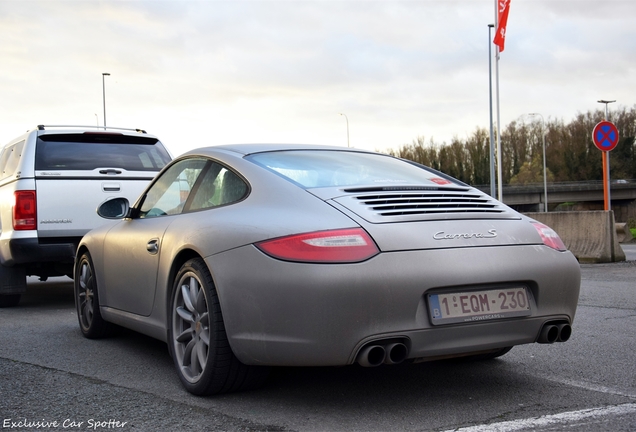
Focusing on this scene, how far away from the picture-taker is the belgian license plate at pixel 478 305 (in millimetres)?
3498

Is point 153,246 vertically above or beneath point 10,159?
beneath

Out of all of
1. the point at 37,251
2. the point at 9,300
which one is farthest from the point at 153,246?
the point at 9,300

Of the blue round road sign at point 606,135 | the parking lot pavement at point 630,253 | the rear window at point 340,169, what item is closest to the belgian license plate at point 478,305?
the rear window at point 340,169

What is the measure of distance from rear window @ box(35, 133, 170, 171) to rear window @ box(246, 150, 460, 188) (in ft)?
13.5

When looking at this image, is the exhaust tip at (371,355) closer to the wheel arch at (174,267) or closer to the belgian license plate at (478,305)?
the belgian license plate at (478,305)

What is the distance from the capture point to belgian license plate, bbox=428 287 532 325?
350 centimetres

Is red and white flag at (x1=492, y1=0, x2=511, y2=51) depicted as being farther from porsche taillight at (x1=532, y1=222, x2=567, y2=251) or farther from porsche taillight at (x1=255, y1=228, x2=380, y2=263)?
porsche taillight at (x1=255, y1=228, x2=380, y2=263)

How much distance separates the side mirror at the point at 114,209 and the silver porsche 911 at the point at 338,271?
47.6 inches

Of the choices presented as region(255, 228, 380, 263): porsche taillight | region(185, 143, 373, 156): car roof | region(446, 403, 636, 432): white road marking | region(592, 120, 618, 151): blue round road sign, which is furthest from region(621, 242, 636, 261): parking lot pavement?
region(255, 228, 380, 263): porsche taillight

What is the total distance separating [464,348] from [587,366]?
1.44 meters

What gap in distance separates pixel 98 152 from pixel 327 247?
550 cm

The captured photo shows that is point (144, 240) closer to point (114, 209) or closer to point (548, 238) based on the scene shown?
point (114, 209)

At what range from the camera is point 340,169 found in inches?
173

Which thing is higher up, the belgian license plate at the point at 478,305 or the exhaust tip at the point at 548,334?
the belgian license plate at the point at 478,305
